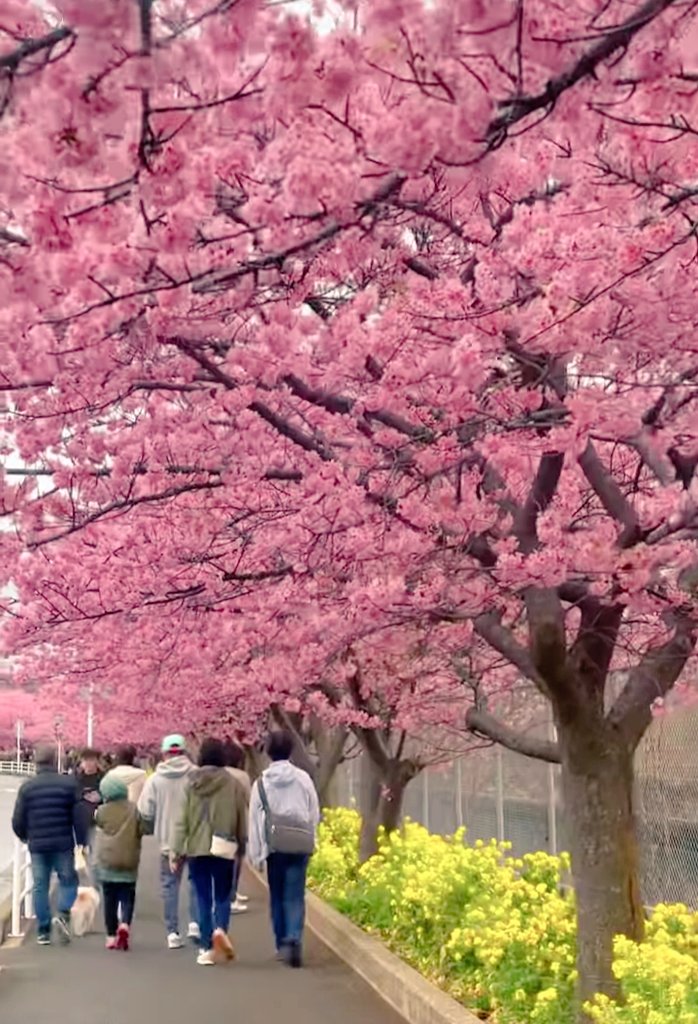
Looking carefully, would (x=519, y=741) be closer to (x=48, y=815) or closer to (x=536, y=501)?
(x=536, y=501)

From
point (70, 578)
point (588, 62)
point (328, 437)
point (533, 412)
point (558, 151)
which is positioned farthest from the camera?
point (70, 578)

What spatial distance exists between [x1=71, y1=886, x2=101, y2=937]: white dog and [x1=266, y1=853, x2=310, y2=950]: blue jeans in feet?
8.08

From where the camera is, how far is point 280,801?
374 inches

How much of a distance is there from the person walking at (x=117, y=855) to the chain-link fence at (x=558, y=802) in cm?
349

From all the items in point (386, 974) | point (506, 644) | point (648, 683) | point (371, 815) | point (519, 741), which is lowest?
point (386, 974)

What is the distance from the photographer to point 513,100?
3252 mm

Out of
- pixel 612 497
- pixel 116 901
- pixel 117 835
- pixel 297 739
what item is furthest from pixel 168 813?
pixel 297 739

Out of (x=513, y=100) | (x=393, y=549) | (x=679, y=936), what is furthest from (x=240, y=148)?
(x=679, y=936)

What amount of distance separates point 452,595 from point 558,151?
2859mm

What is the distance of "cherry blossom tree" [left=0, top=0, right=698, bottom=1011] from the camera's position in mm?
3234

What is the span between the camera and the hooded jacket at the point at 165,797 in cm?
Answer: 1066

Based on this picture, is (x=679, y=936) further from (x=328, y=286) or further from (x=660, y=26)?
(x=660, y=26)

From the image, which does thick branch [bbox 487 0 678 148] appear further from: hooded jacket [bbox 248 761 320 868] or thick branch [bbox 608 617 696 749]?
hooded jacket [bbox 248 761 320 868]

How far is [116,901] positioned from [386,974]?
3.39 m
